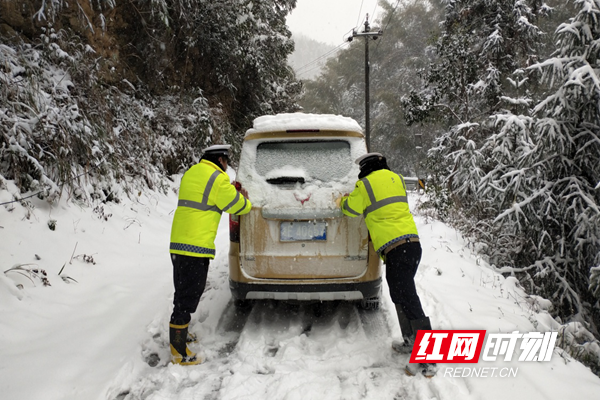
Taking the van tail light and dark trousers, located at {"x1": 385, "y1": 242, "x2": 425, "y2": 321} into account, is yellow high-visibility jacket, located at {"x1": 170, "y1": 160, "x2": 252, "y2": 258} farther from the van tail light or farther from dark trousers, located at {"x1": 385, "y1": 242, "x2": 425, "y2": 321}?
dark trousers, located at {"x1": 385, "y1": 242, "x2": 425, "y2": 321}

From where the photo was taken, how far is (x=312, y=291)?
11.3ft

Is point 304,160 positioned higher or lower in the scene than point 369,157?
lower

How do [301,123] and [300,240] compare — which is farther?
[301,123]

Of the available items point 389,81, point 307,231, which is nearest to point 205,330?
point 307,231

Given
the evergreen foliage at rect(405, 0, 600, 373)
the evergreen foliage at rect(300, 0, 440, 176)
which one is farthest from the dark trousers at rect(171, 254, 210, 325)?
the evergreen foliage at rect(300, 0, 440, 176)

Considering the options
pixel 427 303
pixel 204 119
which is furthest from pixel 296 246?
pixel 204 119

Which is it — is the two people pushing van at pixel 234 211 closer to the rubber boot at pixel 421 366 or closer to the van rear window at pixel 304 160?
the rubber boot at pixel 421 366

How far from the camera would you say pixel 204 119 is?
10.6m

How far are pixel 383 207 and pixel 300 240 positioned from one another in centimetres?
85

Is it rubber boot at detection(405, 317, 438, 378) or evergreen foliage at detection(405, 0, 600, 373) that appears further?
evergreen foliage at detection(405, 0, 600, 373)

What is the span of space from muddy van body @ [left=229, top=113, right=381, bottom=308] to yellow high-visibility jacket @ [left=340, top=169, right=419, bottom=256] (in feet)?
0.96

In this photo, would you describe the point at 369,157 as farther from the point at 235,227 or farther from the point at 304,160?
the point at 235,227

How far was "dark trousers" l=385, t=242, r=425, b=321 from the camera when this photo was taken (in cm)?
309

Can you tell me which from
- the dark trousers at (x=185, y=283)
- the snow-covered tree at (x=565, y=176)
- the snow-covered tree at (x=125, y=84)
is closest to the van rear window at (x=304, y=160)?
the dark trousers at (x=185, y=283)
